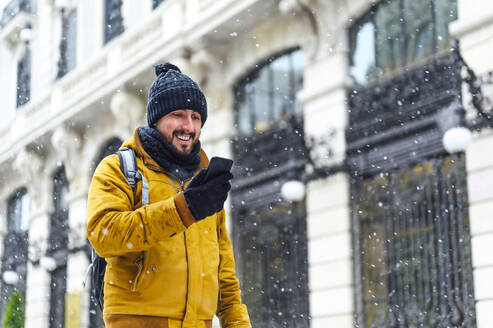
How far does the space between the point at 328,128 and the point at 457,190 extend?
2317 millimetres

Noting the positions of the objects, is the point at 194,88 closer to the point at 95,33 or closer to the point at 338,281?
the point at 338,281

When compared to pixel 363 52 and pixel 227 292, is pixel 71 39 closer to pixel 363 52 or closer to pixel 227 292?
pixel 363 52

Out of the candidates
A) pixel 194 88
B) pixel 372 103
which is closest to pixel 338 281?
pixel 372 103

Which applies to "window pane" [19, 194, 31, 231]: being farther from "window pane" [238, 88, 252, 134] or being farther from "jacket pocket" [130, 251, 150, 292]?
"jacket pocket" [130, 251, 150, 292]

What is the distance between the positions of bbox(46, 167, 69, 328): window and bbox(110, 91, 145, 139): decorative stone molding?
3635mm

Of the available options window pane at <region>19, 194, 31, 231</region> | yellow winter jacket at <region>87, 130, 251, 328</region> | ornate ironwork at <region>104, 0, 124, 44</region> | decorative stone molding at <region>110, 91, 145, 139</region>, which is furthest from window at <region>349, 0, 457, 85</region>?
window pane at <region>19, 194, 31, 231</region>

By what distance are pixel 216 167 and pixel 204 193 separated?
0.08 metres

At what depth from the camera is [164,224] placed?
2.25 m

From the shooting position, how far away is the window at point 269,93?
11016 mm

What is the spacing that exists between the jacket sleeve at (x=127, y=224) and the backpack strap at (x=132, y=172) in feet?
0.32

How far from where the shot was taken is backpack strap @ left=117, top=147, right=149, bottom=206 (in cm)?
243

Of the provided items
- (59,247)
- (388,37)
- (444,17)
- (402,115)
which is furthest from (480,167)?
(59,247)

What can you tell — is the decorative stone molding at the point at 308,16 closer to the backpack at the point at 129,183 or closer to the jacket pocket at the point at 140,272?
the backpack at the point at 129,183

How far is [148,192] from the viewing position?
244cm
